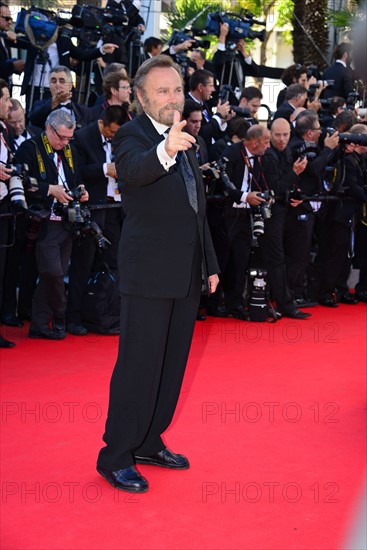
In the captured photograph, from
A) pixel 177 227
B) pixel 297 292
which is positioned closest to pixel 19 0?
pixel 297 292

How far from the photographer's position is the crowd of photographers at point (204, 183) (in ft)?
21.8

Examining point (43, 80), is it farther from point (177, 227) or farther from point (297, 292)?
point (177, 227)

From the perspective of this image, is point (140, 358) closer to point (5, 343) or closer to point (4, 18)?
point (5, 343)

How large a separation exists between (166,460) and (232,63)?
24.8ft

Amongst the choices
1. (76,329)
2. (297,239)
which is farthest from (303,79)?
(76,329)

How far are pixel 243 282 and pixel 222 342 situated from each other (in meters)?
1.14

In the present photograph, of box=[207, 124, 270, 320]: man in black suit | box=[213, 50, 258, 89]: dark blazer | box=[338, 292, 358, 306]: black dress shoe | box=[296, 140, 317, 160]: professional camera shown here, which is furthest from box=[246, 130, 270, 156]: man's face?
box=[213, 50, 258, 89]: dark blazer

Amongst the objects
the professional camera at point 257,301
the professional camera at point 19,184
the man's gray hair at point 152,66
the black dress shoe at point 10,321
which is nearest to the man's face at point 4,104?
the professional camera at point 19,184

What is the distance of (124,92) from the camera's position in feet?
24.3

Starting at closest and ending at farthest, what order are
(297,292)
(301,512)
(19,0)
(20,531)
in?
(20,531)
(301,512)
(297,292)
(19,0)

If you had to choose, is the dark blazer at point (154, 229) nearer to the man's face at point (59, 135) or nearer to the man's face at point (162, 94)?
the man's face at point (162, 94)

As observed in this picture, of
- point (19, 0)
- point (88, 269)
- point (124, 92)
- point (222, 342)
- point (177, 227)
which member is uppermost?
point (19, 0)

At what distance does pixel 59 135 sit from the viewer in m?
6.54

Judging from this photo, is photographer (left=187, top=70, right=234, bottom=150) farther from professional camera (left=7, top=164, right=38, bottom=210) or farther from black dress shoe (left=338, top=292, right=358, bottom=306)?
professional camera (left=7, top=164, right=38, bottom=210)
